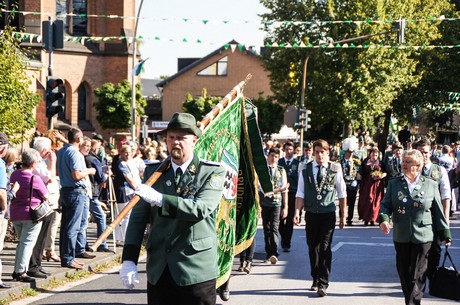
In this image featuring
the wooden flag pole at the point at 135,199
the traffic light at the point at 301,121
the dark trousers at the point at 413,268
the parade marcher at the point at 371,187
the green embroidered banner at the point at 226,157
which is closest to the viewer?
the wooden flag pole at the point at 135,199

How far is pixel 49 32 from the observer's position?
16.2 m

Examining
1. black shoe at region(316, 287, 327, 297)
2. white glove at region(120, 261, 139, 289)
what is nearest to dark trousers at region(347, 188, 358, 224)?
black shoe at region(316, 287, 327, 297)

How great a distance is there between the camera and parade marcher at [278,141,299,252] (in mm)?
15094

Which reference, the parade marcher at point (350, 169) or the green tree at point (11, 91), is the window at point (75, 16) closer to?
the parade marcher at point (350, 169)

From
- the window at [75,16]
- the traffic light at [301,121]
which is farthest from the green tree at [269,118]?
the traffic light at [301,121]

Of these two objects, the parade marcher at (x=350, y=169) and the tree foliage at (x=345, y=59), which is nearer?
the parade marcher at (x=350, y=169)

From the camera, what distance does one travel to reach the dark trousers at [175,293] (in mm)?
5781

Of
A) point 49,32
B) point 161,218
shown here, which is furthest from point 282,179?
point 161,218

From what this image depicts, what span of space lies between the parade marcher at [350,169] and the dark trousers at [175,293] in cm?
1377

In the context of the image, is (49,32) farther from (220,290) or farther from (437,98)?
(437,98)

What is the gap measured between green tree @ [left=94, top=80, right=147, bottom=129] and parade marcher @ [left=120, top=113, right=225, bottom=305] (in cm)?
4027

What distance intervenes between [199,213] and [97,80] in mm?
45290

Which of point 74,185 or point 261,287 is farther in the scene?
point 74,185

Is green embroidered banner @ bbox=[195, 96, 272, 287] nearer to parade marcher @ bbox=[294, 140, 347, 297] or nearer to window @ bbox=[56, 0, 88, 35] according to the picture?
parade marcher @ bbox=[294, 140, 347, 297]
